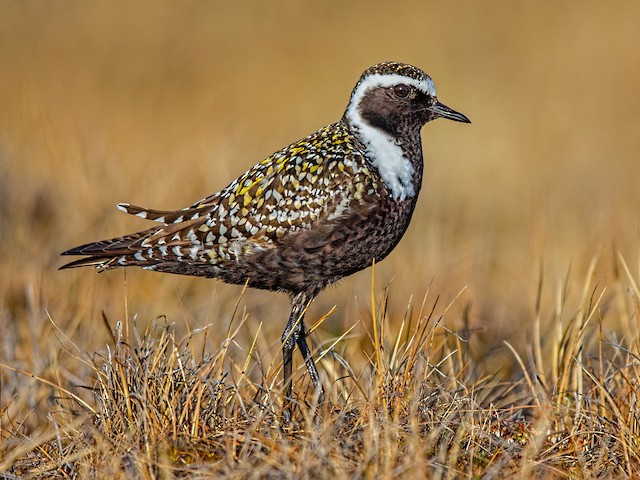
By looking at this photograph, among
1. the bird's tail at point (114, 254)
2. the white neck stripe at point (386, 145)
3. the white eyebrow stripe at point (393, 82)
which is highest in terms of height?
the white eyebrow stripe at point (393, 82)

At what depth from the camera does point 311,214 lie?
13.6ft

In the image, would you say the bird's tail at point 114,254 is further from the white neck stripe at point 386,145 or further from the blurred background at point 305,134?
the white neck stripe at point 386,145

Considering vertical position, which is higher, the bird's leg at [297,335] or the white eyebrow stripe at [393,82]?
the white eyebrow stripe at [393,82]

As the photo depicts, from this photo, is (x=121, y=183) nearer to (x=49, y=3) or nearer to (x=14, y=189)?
(x=14, y=189)

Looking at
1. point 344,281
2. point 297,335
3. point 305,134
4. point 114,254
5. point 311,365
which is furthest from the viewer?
point 305,134

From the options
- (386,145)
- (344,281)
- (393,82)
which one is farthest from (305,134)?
(386,145)

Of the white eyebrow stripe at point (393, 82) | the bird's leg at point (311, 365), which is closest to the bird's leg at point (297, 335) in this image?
the bird's leg at point (311, 365)

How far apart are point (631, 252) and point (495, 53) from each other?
6730 millimetres

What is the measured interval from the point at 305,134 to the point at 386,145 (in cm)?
572

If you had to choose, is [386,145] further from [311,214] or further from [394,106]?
[311,214]

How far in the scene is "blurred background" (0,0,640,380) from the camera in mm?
5816

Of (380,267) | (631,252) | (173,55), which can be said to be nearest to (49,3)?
(173,55)

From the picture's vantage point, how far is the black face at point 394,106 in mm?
4438

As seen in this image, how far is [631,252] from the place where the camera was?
22.4 feet
